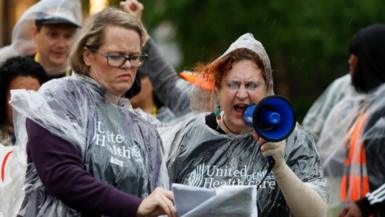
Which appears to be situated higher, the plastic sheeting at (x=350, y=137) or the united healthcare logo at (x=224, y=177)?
the plastic sheeting at (x=350, y=137)

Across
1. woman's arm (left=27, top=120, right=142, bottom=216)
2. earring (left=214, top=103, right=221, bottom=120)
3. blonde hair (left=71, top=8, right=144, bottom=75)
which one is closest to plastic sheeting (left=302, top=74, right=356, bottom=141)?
earring (left=214, top=103, right=221, bottom=120)

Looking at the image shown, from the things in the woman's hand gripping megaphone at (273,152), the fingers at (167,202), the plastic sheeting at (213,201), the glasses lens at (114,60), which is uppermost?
the glasses lens at (114,60)

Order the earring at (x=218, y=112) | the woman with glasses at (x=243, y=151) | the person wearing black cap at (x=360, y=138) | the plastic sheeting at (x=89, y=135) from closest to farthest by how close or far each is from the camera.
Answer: the plastic sheeting at (x=89, y=135), the woman with glasses at (x=243, y=151), the earring at (x=218, y=112), the person wearing black cap at (x=360, y=138)

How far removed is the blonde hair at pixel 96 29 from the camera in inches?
191

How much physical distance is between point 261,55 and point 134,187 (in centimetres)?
90

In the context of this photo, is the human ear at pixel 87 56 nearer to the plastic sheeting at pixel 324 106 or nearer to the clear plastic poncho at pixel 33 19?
the clear plastic poncho at pixel 33 19

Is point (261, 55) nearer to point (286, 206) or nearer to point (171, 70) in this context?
point (286, 206)

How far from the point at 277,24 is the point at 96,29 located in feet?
34.6

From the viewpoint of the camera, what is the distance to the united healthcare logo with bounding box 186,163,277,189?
16.7ft

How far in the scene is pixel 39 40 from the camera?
7141 mm

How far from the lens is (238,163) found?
5164 mm

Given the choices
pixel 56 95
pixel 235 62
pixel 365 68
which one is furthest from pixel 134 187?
pixel 365 68

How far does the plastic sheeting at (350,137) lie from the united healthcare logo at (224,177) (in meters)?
2.45

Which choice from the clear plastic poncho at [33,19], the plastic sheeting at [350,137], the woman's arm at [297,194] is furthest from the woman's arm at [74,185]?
the plastic sheeting at [350,137]
